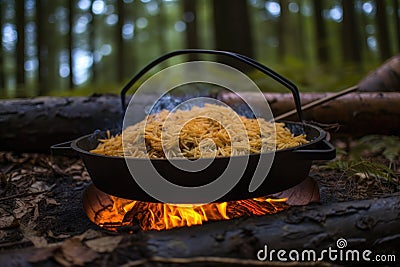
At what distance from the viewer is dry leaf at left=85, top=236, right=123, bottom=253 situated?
104 cm

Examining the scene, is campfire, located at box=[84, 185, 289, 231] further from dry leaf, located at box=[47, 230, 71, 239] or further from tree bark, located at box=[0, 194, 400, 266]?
tree bark, located at box=[0, 194, 400, 266]

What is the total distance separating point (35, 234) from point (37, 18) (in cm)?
704

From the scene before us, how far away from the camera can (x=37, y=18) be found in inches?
284

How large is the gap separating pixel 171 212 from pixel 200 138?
0.35m

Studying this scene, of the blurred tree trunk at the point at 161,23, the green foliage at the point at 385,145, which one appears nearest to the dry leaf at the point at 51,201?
Answer: the green foliage at the point at 385,145

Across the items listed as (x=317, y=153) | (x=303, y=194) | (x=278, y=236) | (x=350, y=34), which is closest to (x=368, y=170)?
(x=303, y=194)

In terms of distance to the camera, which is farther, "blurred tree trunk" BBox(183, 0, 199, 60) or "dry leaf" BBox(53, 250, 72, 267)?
"blurred tree trunk" BBox(183, 0, 199, 60)

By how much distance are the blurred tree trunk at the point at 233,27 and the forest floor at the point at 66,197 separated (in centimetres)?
263

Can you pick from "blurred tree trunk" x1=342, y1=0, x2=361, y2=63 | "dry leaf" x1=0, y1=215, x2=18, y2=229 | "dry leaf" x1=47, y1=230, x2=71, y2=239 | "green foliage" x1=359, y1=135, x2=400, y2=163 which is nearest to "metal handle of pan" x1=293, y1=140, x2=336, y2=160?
"dry leaf" x1=47, y1=230, x2=71, y2=239

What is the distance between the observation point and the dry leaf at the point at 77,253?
1.00 meters

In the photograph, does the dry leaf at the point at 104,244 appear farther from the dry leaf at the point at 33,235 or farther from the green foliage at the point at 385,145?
the green foliage at the point at 385,145

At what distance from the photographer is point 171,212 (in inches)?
58.7

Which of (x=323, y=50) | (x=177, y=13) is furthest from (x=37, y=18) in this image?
(x=177, y=13)

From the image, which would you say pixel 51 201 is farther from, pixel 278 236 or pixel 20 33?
pixel 20 33
